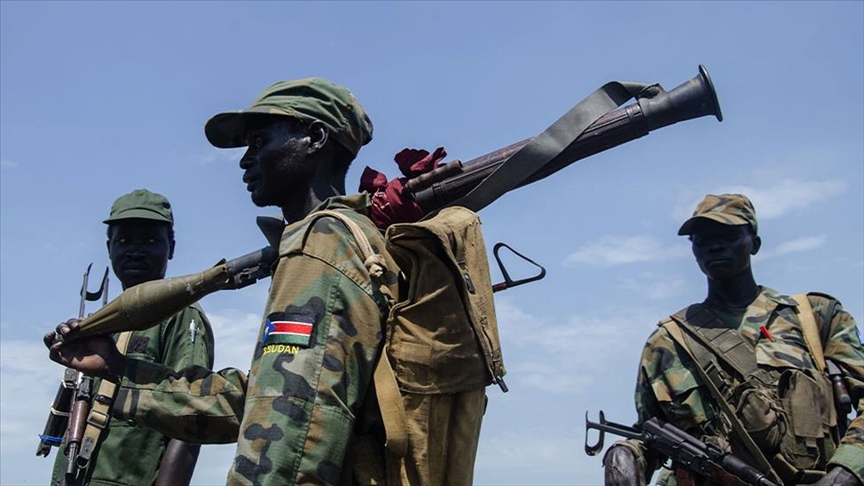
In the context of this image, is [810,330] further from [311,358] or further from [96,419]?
[311,358]

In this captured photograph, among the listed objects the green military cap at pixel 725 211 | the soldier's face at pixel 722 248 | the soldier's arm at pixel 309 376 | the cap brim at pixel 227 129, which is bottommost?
the soldier's arm at pixel 309 376

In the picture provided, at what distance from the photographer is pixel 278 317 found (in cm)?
365

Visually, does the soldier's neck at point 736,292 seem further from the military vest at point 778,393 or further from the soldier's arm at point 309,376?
the soldier's arm at point 309,376

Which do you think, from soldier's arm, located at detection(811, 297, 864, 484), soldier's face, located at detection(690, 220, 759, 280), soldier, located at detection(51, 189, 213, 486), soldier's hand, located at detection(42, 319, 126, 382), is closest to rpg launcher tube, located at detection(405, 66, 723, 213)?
soldier's hand, located at detection(42, 319, 126, 382)

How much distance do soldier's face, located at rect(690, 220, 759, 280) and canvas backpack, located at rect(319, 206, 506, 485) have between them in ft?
13.9

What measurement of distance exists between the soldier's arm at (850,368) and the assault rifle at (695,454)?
0.48 meters

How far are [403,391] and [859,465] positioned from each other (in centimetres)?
413

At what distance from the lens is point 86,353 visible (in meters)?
4.48

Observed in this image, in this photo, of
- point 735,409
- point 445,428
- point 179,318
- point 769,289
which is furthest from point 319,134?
point 769,289

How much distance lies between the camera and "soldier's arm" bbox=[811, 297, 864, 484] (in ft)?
22.1

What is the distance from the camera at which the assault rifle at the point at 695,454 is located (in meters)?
6.87

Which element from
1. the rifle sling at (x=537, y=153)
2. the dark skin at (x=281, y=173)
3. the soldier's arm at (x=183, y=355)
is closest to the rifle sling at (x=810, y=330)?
the rifle sling at (x=537, y=153)

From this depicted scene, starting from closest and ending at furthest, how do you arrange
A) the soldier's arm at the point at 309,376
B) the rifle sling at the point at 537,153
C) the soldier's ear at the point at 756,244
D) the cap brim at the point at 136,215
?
1. the soldier's arm at the point at 309,376
2. the rifle sling at the point at 537,153
3. the cap brim at the point at 136,215
4. the soldier's ear at the point at 756,244

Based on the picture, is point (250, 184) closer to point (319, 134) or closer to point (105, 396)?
point (319, 134)
